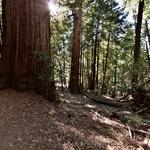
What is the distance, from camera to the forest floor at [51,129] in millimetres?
5496

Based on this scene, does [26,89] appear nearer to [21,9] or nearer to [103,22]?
[21,9]

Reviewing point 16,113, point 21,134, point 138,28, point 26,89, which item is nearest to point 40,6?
point 26,89

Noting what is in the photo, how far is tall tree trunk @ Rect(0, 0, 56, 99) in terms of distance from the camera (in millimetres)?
7184

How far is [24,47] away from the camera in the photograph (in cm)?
721

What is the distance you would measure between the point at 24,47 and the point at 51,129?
88.4 inches

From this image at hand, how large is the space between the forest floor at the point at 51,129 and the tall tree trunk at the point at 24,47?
0.96 feet

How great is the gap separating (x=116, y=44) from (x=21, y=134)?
76.5 ft

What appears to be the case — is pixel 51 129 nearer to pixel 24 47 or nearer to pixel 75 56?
pixel 24 47

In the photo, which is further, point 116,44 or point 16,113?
point 116,44

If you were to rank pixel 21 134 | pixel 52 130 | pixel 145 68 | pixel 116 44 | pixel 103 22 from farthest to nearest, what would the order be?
1. pixel 116 44
2. pixel 103 22
3. pixel 145 68
4. pixel 52 130
5. pixel 21 134

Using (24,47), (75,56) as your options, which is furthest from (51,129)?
(75,56)

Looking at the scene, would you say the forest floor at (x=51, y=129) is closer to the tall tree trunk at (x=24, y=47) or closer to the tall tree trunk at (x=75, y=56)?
the tall tree trunk at (x=24, y=47)

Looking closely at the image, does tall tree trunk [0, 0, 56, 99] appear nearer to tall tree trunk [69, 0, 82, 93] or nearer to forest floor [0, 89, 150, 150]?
forest floor [0, 89, 150, 150]

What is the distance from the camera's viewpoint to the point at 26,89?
723 centimetres
